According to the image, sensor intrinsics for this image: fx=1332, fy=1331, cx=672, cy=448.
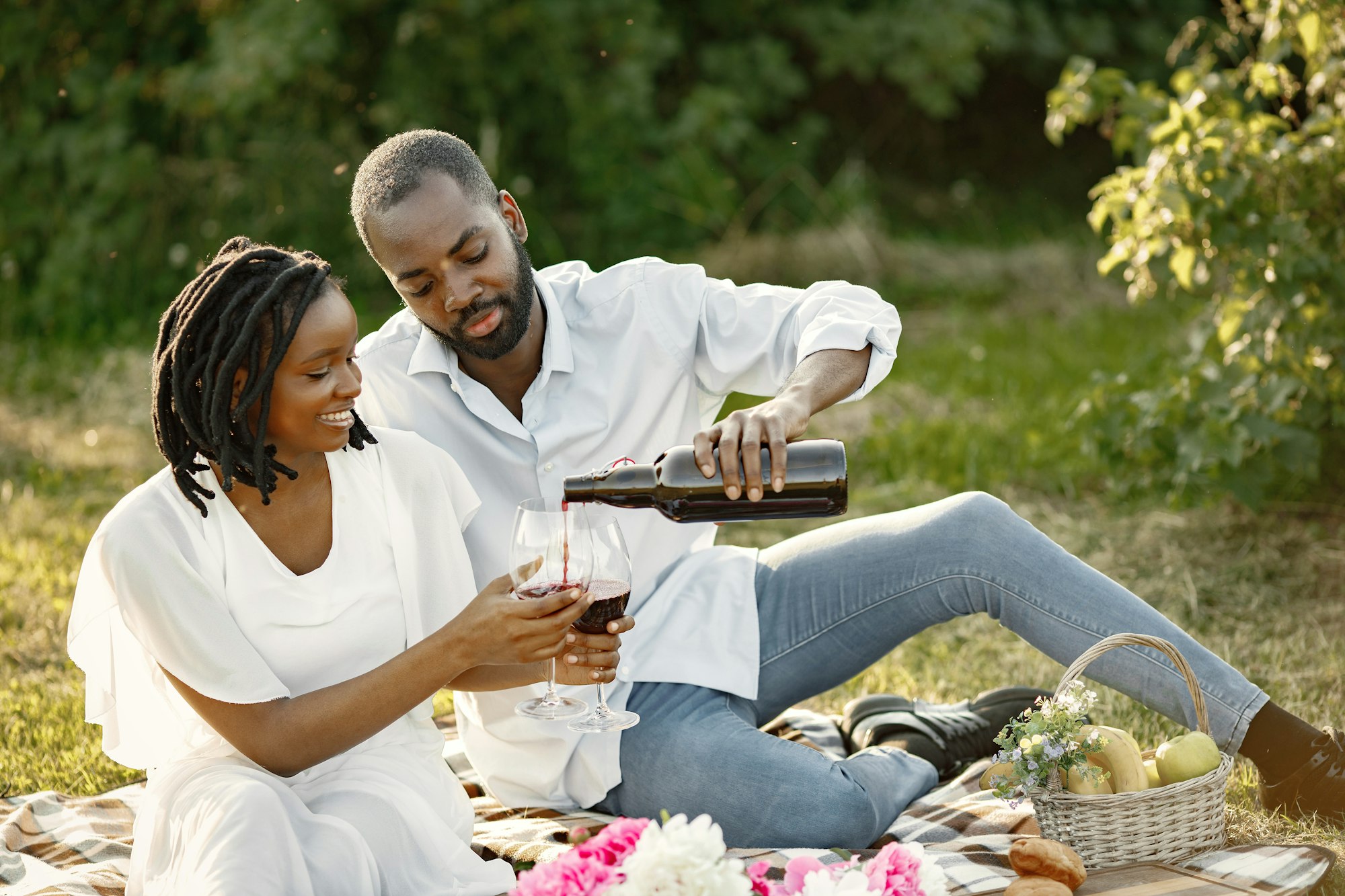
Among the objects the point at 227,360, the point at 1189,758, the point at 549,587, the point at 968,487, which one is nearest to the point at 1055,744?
the point at 1189,758

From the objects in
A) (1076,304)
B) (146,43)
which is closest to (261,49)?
(146,43)

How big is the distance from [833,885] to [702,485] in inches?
32.3

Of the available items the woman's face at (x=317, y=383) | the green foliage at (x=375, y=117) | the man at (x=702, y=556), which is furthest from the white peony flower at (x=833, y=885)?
the green foliage at (x=375, y=117)

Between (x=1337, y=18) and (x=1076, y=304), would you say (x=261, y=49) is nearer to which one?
(x=1076, y=304)

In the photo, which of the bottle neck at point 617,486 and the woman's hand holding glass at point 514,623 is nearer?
the woman's hand holding glass at point 514,623

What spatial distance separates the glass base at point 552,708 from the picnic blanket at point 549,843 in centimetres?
25

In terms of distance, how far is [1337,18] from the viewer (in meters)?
4.41

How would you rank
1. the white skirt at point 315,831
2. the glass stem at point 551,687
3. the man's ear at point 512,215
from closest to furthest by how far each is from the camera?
the white skirt at point 315,831, the glass stem at point 551,687, the man's ear at point 512,215

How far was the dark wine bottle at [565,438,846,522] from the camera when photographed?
2.42 metres

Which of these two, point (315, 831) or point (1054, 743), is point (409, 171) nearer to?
point (315, 831)

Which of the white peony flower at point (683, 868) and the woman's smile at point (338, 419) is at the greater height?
the woman's smile at point (338, 419)

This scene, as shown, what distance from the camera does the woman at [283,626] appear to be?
2.35m

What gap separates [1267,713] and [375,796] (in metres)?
1.84

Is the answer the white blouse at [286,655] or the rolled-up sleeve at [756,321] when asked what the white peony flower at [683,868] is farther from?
the rolled-up sleeve at [756,321]
